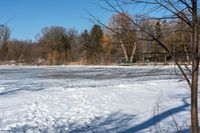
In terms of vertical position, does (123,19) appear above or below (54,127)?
above

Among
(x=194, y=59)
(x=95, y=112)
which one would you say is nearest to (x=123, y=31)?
(x=194, y=59)

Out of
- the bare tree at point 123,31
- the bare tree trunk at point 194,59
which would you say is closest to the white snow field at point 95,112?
the bare tree at point 123,31

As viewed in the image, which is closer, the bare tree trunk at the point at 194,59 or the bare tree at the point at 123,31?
the bare tree trunk at the point at 194,59

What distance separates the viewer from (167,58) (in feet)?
10.6

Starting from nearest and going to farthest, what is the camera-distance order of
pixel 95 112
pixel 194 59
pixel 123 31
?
pixel 194 59 < pixel 123 31 < pixel 95 112

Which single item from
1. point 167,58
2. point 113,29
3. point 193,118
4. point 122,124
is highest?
point 113,29

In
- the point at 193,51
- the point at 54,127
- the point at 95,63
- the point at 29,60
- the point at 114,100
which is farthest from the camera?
the point at 29,60

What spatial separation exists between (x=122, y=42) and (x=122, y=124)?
6.10 meters

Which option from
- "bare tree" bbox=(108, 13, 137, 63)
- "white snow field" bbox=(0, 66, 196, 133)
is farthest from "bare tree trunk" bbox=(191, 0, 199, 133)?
"white snow field" bbox=(0, 66, 196, 133)

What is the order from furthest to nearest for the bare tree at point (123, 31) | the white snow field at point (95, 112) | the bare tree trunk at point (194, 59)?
the white snow field at point (95, 112), the bare tree at point (123, 31), the bare tree trunk at point (194, 59)

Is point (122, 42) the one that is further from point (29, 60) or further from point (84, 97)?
point (29, 60)

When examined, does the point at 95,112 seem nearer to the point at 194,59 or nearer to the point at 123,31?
the point at 123,31

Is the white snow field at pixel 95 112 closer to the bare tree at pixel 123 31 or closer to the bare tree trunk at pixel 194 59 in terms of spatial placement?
the bare tree at pixel 123 31

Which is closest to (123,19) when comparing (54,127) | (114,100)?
(54,127)
